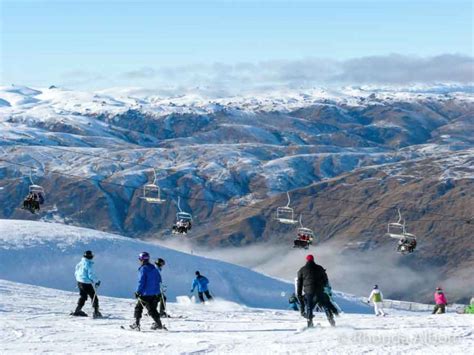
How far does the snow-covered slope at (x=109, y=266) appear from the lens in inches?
1914

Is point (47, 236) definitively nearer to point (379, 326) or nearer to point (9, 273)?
point (9, 273)

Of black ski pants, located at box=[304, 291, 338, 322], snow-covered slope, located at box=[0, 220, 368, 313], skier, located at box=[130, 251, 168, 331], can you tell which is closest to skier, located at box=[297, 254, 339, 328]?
black ski pants, located at box=[304, 291, 338, 322]

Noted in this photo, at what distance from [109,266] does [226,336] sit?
31.9 meters

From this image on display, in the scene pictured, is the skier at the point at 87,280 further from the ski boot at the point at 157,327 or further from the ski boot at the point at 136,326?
the ski boot at the point at 157,327

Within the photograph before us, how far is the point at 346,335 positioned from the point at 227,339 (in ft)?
9.86

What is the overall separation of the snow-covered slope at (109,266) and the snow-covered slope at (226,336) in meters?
21.6

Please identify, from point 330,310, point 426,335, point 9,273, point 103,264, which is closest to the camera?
point 426,335

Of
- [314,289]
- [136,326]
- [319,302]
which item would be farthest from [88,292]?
[319,302]

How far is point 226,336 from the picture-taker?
20.6 m

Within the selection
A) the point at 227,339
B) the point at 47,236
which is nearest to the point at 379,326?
the point at 227,339

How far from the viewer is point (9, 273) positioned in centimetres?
4769

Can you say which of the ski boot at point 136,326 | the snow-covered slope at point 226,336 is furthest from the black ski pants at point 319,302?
the ski boot at point 136,326

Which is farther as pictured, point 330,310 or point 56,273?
point 56,273

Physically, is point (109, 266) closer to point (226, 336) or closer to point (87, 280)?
point (87, 280)
